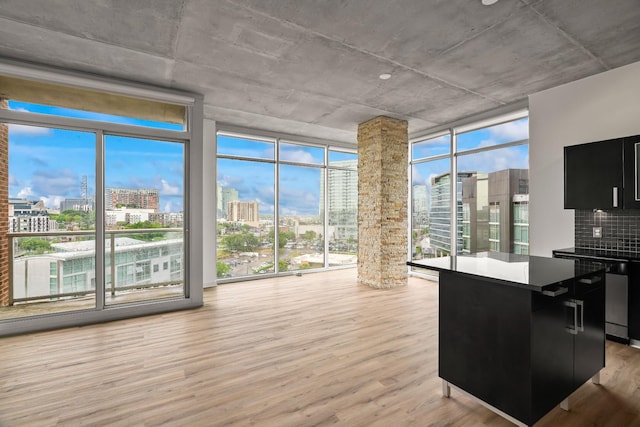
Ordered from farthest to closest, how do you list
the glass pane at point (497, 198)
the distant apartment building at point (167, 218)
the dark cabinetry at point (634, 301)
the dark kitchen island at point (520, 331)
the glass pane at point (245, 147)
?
the glass pane at point (245, 147)
the glass pane at point (497, 198)
the distant apartment building at point (167, 218)
the dark cabinetry at point (634, 301)
the dark kitchen island at point (520, 331)

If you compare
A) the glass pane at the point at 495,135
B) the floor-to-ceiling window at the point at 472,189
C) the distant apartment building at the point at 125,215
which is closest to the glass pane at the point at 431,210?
the floor-to-ceiling window at the point at 472,189

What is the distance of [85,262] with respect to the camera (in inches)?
165

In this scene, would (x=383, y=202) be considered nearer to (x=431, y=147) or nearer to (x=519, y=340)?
(x=431, y=147)

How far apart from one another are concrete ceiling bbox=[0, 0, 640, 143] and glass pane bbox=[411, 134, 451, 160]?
1.55 m

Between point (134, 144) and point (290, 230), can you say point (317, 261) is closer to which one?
point (290, 230)

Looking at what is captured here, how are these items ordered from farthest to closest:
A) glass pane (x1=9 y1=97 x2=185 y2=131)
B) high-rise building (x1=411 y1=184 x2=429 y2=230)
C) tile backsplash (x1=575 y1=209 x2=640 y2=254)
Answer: high-rise building (x1=411 y1=184 x2=429 y2=230) → glass pane (x1=9 y1=97 x2=185 y2=131) → tile backsplash (x1=575 y1=209 x2=640 y2=254)

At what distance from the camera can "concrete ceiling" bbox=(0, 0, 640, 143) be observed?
110 inches

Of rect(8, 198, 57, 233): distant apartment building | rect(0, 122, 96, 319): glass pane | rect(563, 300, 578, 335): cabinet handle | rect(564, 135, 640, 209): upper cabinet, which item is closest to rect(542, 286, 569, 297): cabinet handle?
rect(563, 300, 578, 335): cabinet handle

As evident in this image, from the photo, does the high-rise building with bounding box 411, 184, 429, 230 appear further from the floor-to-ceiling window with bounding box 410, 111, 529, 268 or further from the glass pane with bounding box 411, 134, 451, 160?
Result: the glass pane with bounding box 411, 134, 451, 160

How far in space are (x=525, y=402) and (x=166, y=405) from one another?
Result: 2368 millimetres

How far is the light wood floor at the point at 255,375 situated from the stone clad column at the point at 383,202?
1658mm

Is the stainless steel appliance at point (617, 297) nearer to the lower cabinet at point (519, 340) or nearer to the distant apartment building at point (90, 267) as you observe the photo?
the lower cabinet at point (519, 340)

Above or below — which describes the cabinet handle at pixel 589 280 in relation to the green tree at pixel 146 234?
below

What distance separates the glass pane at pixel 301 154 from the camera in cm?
720
